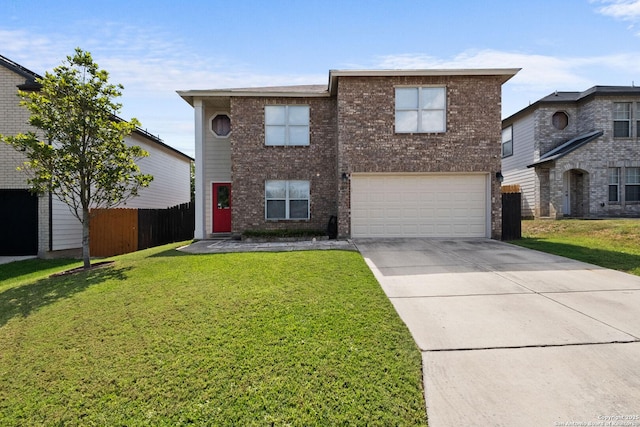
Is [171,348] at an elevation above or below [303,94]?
below

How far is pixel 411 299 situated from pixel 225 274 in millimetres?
3549

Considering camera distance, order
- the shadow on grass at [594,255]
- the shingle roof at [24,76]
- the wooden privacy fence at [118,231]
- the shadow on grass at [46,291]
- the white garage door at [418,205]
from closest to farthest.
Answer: the shadow on grass at [46,291] < the shadow on grass at [594,255] < the shingle roof at [24,76] < the white garage door at [418,205] < the wooden privacy fence at [118,231]

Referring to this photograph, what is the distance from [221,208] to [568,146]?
59.9ft

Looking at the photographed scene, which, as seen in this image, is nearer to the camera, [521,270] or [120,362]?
[120,362]

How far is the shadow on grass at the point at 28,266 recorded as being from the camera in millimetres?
8734

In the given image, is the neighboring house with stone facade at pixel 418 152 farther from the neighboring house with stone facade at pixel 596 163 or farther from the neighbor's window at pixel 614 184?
the neighbor's window at pixel 614 184

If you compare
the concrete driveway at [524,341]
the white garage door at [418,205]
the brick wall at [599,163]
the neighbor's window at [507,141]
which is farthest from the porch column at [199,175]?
the neighbor's window at [507,141]

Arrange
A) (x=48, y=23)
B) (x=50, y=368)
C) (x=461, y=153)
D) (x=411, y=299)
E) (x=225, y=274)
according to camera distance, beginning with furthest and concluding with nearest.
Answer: (x=461, y=153) < (x=48, y=23) < (x=225, y=274) < (x=411, y=299) < (x=50, y=368)

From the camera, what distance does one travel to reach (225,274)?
6.61 m

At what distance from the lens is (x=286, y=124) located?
42.1ft

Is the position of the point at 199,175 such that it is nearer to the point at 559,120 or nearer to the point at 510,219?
the point at 510,219

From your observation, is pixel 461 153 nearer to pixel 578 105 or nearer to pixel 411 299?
pixel 411 299

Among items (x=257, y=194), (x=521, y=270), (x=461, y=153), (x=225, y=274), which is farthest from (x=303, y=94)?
(x=521, y=270)

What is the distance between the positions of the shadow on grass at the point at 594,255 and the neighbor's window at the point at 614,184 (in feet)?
34.8
